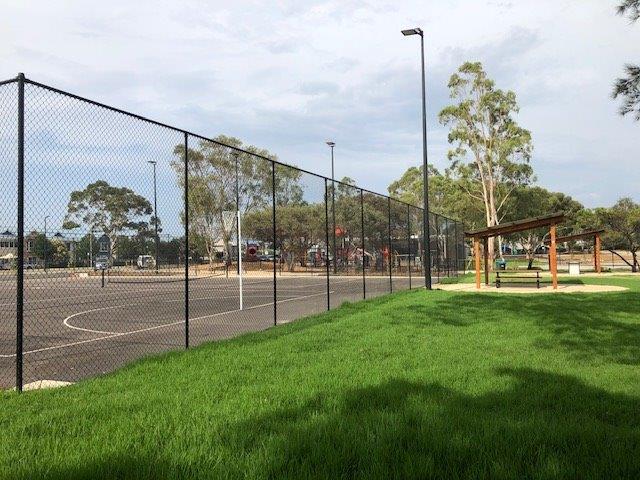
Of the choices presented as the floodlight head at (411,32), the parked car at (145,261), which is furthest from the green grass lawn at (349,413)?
the floodlight head at (411,32)

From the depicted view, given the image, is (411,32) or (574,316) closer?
(574,316)

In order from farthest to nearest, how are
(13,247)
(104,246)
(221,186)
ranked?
(221,186)
(104,246)
(13,247)

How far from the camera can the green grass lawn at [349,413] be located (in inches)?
135

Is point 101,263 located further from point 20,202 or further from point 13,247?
point 20,202


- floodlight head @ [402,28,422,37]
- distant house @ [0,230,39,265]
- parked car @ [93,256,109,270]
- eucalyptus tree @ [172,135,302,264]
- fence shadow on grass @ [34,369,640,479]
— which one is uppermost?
floodlight head @ [402,28,422,37]

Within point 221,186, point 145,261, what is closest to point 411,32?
point 221,186

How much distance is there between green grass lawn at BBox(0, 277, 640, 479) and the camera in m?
3.42

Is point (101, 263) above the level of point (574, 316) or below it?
above

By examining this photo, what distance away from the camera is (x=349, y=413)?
178 inches

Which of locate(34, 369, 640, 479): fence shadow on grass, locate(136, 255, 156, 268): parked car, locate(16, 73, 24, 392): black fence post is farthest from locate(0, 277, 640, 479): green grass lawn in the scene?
locate(136, 255, 156, 268): parked car

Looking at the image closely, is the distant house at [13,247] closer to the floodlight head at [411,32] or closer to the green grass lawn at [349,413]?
the green grass lawn at [349,413]

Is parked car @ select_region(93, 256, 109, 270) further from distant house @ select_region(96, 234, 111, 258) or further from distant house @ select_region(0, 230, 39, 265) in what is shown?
distant house @ select_region(0, 230, 39, 265)

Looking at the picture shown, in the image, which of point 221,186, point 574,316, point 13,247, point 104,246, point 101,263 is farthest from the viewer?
point 221,186

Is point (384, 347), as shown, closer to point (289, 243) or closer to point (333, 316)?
point (333, 316)
